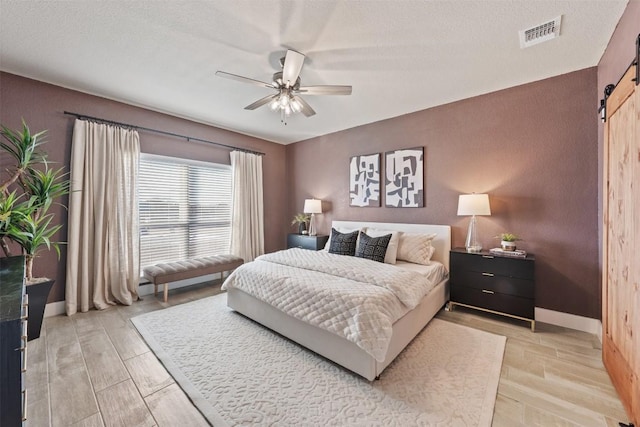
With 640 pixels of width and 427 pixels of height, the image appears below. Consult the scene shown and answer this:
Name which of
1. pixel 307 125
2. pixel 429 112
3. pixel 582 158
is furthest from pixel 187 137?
pixel 582 158

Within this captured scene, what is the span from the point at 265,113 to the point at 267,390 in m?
3.54

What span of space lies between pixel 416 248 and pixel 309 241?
2.04m

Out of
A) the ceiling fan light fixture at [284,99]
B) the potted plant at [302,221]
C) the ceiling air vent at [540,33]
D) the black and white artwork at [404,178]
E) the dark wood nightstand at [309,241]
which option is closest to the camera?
the ceiling air vent at [540,33]

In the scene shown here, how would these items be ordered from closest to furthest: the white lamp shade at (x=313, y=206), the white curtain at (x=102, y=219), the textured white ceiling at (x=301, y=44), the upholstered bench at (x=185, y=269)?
the textured white ceiling at (x=301, y=44) → the white curtain at (x=102, y=219) → the upholstered bench at (x=185, y=269) → the white lamp shade at (x=313, y=206)

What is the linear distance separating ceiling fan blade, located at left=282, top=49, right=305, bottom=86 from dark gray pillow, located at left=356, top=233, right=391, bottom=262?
2.06 m

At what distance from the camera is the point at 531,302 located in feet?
8.75

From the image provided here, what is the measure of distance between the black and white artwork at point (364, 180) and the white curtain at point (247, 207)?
1.87 meters

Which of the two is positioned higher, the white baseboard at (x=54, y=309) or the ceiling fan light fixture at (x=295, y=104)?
the ceiling fan light fixture at (x=295, y=104)

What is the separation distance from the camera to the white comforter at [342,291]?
74.5 inches

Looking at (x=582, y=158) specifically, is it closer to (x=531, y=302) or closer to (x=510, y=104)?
(x=510, y=104)

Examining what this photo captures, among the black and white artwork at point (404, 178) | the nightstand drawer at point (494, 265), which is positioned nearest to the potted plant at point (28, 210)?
the black and white artwork at point (404, 178)

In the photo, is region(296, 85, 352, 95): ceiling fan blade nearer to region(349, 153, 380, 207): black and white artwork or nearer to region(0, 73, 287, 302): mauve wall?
region(349, 153, 380, 207): black and white artwork

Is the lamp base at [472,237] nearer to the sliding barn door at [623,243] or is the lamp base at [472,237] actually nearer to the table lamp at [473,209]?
the table lamp at [473,209]

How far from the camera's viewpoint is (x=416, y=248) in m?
3.30
